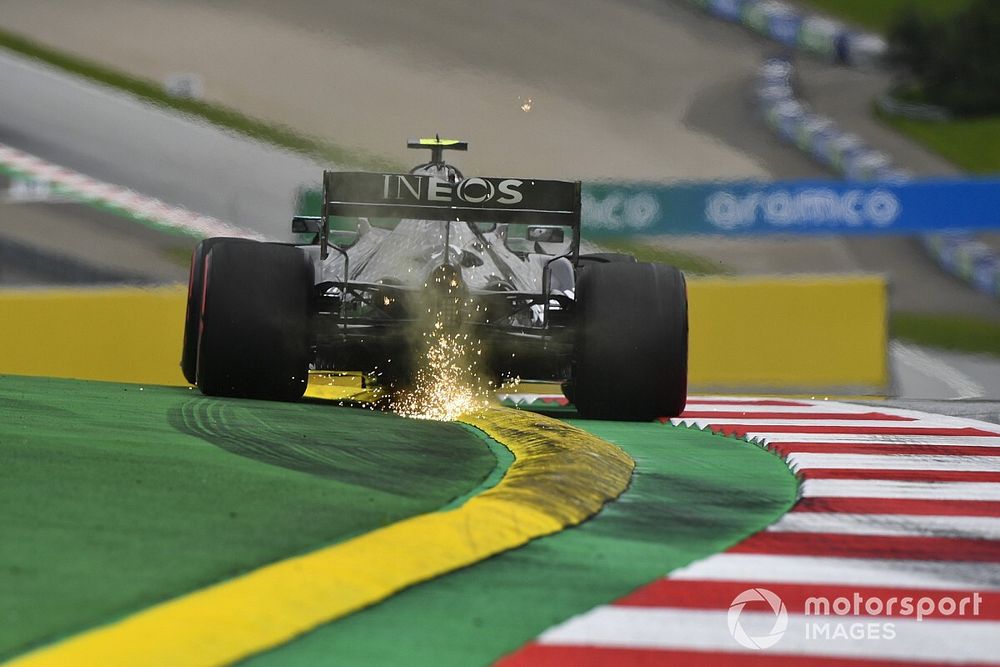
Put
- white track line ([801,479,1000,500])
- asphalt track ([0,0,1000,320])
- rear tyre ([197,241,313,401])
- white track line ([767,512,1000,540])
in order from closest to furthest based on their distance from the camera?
white track line ([767,512,1000,540]) → white track line ([801,479,1000,500]) → rear tyre ([197,241,313,401]) → asphalt track ([0,0,1000,320])

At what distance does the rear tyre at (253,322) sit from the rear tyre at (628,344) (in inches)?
55.6

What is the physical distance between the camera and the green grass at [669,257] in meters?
22.9

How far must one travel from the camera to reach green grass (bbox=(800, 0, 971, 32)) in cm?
3650

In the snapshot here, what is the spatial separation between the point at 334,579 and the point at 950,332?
21845mm

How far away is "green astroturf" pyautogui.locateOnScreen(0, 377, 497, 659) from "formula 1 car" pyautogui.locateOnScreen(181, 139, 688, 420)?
0.86 meters

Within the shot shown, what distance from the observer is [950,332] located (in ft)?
78.2

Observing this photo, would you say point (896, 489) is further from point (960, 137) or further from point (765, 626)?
point (960, 137)

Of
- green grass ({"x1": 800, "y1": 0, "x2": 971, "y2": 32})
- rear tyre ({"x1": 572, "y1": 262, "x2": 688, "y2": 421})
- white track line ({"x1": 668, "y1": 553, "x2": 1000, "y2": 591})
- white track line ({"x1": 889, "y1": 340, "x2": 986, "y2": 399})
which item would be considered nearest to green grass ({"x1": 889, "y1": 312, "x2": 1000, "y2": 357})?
white track line ({"x1": 889, "y1": 340, "x2": 986, "y2": 399})

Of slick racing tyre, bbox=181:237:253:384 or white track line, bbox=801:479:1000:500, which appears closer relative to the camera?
Result: white track line, bbox=801:479:1000:500

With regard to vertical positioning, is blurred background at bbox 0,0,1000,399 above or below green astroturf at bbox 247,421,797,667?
above

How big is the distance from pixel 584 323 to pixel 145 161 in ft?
65.9

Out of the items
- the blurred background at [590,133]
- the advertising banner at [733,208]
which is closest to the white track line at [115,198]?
the blurred background at [590,133]

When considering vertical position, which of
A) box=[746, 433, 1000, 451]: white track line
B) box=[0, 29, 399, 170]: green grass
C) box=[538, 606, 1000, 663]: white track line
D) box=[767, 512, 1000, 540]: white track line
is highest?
box=[0, 29, 399, 170]: green grass

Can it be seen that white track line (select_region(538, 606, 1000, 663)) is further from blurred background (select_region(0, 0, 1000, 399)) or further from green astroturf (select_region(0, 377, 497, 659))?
blurred background (select_region(0, 0, 1000, 399))
